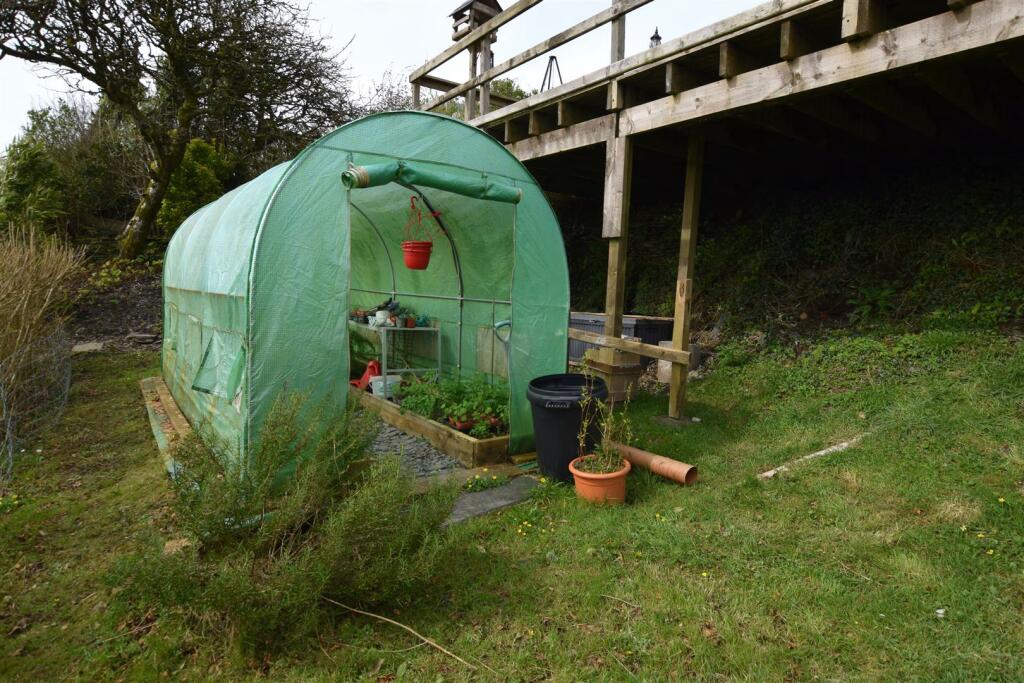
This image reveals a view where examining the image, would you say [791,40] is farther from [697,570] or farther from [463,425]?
[463,425]

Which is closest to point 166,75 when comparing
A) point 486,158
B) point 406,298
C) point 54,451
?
point 406,298

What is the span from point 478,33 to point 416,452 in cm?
493

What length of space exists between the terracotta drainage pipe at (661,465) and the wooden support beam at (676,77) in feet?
10.3

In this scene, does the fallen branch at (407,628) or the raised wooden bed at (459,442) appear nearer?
the fallen branch at (407,628)

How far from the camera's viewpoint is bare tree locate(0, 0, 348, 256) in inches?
444

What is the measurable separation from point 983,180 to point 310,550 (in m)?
7.64

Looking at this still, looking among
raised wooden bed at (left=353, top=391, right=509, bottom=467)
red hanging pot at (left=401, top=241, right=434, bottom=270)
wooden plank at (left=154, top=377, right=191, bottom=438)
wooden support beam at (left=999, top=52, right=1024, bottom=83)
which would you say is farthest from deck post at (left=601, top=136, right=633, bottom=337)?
wooden plank at (left=154, top=377, right=191, bottom=438)

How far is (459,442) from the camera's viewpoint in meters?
4.98

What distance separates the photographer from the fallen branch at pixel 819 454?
4.24 meters

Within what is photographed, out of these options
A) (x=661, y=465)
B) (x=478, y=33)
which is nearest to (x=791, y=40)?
(x=661, y=465)

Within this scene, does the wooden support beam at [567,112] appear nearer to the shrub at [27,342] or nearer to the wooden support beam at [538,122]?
the wooden support beam at [538,122]

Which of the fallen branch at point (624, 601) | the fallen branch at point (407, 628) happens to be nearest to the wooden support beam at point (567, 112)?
the fallen branch at point (624, 601)

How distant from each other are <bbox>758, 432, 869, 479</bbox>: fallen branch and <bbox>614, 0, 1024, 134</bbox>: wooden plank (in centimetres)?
267

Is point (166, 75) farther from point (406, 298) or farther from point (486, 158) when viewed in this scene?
point (486, 158)
